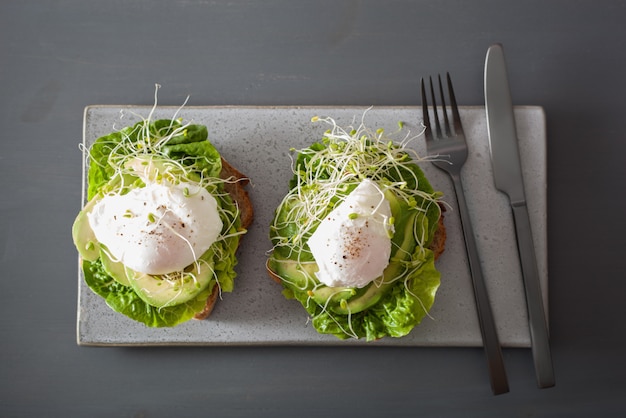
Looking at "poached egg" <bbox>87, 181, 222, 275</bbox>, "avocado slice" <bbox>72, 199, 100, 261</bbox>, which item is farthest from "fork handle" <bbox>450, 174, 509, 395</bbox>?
"avocado slice" <bbox>72, 199, 100, 261</bbox>

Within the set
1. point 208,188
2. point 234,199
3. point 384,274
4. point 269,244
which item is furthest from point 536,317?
point 208,188

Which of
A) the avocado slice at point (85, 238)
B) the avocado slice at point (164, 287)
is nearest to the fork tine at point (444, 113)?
the avocado slice at point (164, 287)

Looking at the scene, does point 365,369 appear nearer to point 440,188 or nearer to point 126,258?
point 440,188

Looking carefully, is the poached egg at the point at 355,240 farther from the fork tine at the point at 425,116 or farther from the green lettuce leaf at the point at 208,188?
the fork tine at the point at 425,116

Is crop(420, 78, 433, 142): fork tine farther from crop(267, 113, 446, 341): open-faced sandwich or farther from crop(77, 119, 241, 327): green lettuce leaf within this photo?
crop(77, 119, 241, 327): green lettuce leaf

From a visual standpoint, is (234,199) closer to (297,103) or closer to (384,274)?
(297,103)
